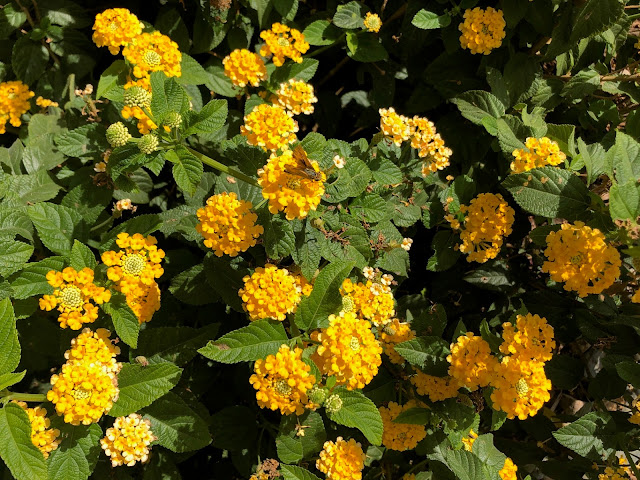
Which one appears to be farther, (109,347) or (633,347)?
(633,347)

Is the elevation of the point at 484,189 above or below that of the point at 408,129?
below

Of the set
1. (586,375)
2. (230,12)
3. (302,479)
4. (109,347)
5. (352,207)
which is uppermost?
(230,12)

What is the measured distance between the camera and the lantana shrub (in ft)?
6.90

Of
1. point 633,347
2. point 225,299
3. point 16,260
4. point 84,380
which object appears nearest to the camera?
point 84,380

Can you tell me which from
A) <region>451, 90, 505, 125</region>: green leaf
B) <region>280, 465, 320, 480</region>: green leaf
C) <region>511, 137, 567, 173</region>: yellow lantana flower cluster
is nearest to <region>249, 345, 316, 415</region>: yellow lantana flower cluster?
<region>280, 465, 320, 480</region>: green leaf

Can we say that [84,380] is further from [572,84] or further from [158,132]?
[572,84]

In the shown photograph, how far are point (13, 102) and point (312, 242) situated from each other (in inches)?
73.2

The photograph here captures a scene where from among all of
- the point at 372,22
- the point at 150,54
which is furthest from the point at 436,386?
the point at 150,54

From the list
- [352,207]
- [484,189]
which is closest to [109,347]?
[352,207]

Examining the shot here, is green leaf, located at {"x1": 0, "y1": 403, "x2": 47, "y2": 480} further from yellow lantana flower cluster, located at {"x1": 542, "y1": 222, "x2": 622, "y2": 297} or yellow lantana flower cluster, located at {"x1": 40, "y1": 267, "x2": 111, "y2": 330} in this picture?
yellow lantana flower cluster, located at {"x1": 542, "y1": 222, "x2": 622, "y2": 297}

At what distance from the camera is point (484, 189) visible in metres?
3.11

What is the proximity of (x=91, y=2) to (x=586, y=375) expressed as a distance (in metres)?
3.89

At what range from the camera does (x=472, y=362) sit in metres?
2.30

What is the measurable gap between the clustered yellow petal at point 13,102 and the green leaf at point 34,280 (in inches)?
41.3
